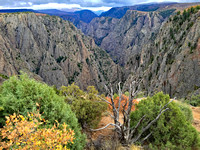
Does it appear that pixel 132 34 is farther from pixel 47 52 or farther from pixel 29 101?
pixel 29 101

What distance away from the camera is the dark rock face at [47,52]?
259ft

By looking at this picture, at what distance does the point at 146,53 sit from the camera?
6072 cm

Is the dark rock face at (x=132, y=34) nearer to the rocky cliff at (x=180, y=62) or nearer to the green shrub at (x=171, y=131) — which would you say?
the rocky cliff at (x=180, y=62)

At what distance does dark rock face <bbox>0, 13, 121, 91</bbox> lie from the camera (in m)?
78.9

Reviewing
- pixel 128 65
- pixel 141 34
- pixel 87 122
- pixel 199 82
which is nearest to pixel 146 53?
pixel 128 65

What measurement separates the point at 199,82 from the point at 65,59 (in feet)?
267

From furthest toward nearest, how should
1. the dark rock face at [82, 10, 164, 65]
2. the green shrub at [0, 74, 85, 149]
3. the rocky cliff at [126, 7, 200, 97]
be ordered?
the dark rock face at [82, 10, 164, 65]
the rocky cliff at [126, 7, 200, 97]
the green shrub at [0, 74, 85, 149]

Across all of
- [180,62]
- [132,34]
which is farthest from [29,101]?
[132,34]

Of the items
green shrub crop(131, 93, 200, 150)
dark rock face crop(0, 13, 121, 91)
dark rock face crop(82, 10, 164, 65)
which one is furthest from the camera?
dark rock face crop(82, 10, 164, 65)

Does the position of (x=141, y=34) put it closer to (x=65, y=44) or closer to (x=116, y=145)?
(x=65, y=44)

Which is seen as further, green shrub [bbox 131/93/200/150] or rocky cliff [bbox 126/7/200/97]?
rocky cliff [bbox 126/7/200/97]

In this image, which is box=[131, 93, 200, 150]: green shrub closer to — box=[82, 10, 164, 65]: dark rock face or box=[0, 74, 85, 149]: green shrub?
box=[0, 74, 85, 149]: green shrub

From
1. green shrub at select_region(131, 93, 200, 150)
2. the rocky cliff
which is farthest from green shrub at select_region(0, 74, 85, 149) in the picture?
the rocky cliff

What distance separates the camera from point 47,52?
300 ft
